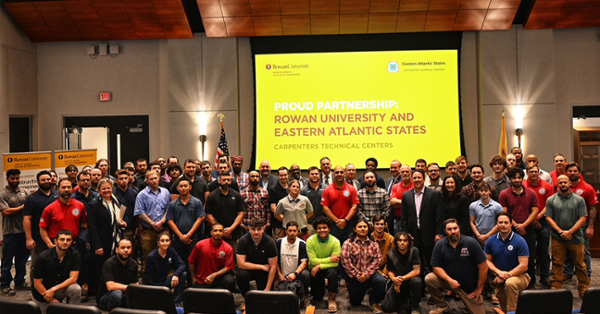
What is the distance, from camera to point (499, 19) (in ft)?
29.8

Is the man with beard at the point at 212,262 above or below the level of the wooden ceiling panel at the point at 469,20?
below

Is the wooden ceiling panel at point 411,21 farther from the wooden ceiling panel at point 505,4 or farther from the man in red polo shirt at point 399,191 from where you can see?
the man in red polo shirt at point 399,191

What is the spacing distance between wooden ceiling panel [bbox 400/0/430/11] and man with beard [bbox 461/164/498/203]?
3995 mm

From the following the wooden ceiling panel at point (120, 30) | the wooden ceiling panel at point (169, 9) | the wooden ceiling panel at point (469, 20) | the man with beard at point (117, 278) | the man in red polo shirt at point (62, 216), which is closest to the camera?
the man with beard at point (117, 278)

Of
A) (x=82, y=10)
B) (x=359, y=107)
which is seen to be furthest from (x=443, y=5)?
(x=82, y=10)

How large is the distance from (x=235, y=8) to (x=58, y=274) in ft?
18.3

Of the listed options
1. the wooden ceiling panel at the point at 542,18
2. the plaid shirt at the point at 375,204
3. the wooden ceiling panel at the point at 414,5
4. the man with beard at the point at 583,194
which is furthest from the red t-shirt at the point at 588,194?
the wooden ceiling panel at the point at 414,5

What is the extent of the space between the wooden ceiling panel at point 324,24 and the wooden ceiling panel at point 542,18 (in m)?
3.50

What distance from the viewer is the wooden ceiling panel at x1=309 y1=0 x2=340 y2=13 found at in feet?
28.9

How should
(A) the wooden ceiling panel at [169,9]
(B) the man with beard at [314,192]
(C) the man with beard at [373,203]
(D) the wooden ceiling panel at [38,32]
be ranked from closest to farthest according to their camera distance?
1. (C) the man with beard at [373,203]
2. (B) the man with beard at [314,192]
3. (A) the wooden ceiling panel at [169,9]
4. (D) the wooden ceiling panel at [38,32]

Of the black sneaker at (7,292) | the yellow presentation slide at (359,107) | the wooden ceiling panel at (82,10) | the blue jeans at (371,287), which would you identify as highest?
the wooden ceiling panel at (82,10)

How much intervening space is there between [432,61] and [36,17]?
7494mm

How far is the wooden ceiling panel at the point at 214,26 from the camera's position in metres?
9.10

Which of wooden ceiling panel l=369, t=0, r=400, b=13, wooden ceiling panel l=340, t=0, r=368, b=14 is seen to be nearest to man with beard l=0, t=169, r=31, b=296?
wooden ceiling panel l=340, t=0, r=368, b=14
